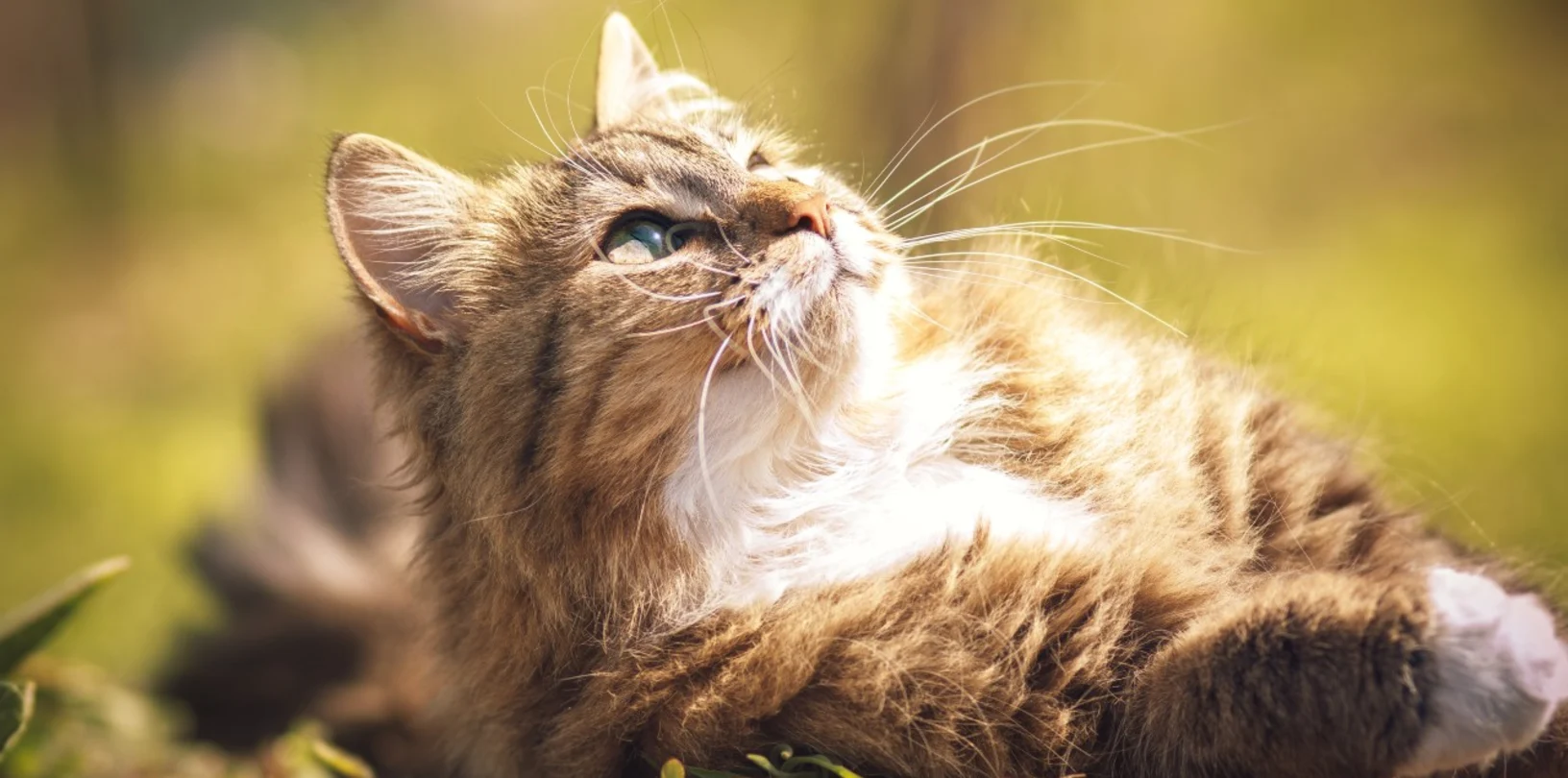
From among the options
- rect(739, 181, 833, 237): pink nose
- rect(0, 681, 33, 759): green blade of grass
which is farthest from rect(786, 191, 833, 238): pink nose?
rect(0, 681, 33, 759): green blade of grass

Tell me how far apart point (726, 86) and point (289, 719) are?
2.66 metres

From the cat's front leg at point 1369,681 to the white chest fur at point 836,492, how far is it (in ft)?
1.22

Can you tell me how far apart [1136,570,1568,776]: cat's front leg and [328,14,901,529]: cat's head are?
705 mm

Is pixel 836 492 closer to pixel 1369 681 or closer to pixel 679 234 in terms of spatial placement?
pixel 679 234

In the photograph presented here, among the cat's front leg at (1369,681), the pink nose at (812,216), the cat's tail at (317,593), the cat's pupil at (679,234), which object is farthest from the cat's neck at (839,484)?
the cat's tail at (317,593)

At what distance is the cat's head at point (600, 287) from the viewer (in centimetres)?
170

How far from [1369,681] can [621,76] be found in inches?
70.8

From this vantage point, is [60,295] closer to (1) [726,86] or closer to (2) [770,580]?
(1) [726,86]

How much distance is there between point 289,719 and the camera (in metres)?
2.66

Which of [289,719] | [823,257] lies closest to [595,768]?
[823,257]

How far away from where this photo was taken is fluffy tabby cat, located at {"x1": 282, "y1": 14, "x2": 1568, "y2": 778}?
1376mm

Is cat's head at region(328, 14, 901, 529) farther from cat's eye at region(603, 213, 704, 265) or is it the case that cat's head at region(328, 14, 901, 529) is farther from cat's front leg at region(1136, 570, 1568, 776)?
cat's front leg at region(1136, 570, 1568, 776)

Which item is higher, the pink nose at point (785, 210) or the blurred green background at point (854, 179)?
the pink nose at point (785, 210)

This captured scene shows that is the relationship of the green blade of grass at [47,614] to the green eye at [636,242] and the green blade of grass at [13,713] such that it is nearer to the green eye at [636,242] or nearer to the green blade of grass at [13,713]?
the green blade of grass at [13,713]
